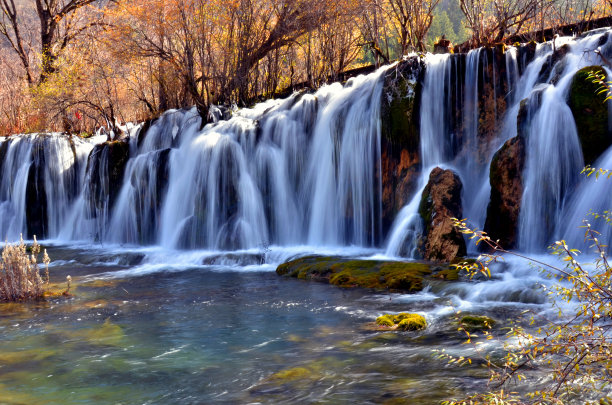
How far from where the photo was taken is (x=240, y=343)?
7859 mm

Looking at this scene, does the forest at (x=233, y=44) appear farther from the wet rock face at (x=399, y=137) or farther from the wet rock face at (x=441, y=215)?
the wet rock face at (x=441, y=215)

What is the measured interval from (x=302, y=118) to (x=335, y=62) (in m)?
6.89

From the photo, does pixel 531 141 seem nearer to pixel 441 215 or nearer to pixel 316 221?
pixel 441 215

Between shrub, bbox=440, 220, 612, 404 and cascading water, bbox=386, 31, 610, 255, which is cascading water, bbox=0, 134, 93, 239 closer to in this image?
cascading water, bbox=386, 31, 610, 255

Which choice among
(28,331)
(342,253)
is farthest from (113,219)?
(28,331)

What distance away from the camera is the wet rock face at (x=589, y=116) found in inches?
455

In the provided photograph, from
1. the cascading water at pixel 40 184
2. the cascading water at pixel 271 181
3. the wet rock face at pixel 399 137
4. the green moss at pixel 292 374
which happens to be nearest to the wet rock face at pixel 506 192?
the wet rock face at pixel 399 137

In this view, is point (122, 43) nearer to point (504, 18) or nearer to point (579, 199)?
point (504, 18)

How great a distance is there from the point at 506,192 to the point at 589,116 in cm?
216

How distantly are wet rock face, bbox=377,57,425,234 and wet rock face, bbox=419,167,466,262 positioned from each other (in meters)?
1.75

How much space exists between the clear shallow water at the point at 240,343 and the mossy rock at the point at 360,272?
42 cm

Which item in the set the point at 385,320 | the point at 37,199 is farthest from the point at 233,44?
the point at 385,320

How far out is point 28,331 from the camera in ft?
28.1

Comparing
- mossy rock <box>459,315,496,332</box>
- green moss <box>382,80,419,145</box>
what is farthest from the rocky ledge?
green moss <box>382,80,419,145</box>
